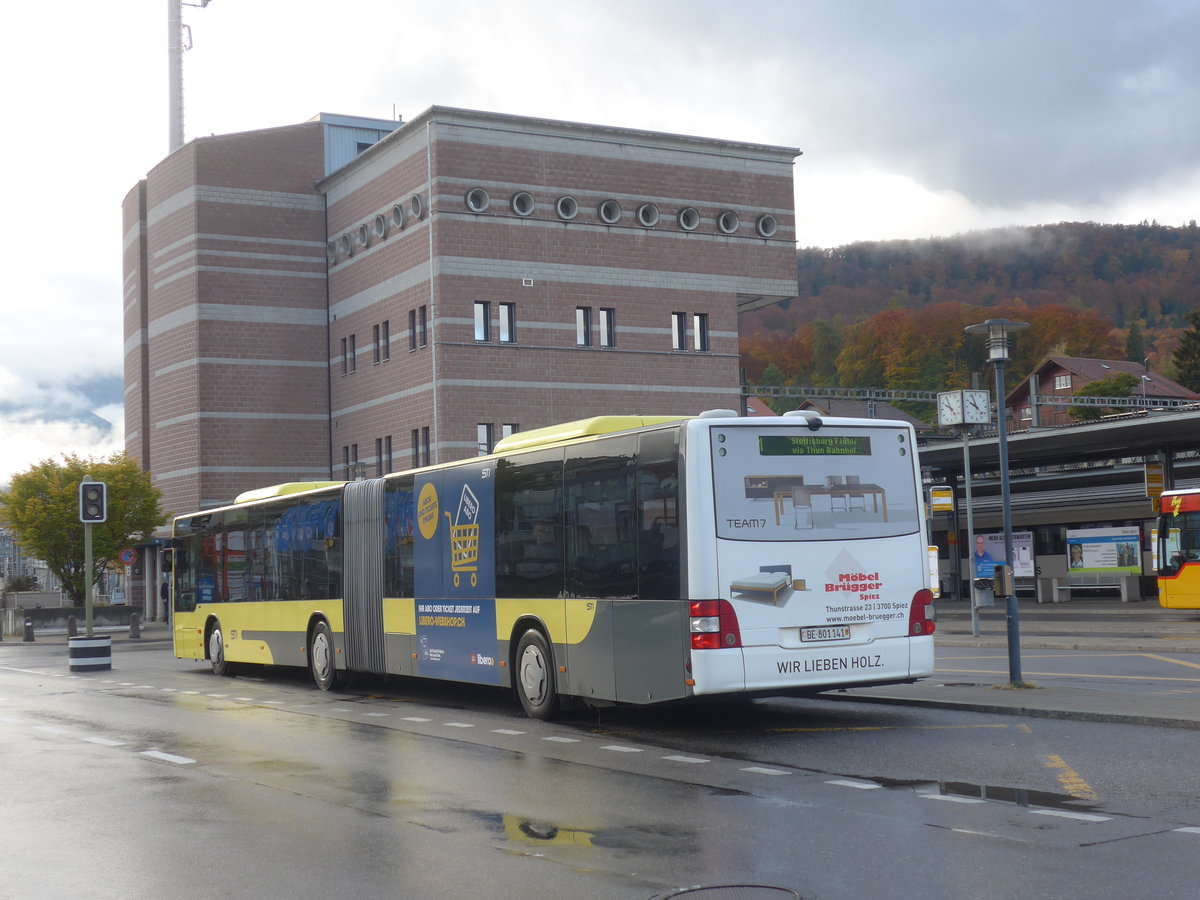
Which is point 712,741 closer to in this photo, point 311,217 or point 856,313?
point 311,217

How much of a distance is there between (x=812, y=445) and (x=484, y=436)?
109ft

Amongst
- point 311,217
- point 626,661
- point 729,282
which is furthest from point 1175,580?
point 311,217

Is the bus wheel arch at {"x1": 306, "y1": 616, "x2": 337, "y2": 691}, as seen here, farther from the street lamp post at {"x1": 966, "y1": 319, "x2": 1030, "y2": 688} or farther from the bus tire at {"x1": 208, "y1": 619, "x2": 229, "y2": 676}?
the street lamp post at {"x1": 966, "y1": 319, "x2": 1030, "y2": 688}

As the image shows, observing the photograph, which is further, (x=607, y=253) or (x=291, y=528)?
(x=607, y=253)

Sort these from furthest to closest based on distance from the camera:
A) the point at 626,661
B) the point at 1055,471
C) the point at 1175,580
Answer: the point at 1055,471 < the point at 1175,580 < the point at 626,661

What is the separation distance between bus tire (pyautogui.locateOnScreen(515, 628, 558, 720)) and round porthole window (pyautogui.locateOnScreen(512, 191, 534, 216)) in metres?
32.6

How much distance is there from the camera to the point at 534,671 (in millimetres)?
14930

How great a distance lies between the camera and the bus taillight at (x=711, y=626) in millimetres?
12297

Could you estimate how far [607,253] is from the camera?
157ft

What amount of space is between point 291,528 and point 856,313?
342 ft

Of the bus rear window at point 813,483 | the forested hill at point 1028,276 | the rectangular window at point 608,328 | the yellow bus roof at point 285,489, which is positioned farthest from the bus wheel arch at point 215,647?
the forested hill at point 1028,276

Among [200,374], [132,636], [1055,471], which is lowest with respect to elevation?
[132,636]

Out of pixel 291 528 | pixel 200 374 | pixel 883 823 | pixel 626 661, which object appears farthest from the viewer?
pixel 200 374

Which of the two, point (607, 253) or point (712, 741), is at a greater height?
point (607, 253)
